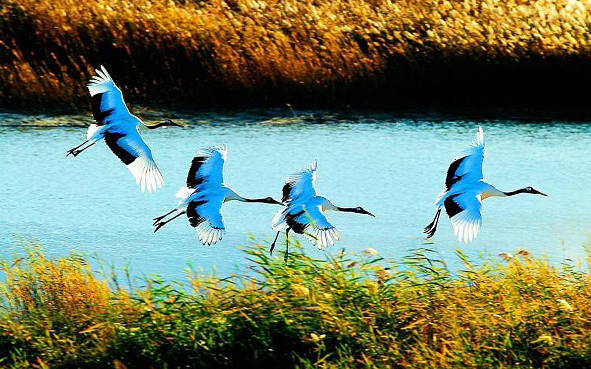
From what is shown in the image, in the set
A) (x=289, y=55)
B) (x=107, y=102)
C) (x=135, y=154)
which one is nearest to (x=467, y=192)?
(x=135, y=154)

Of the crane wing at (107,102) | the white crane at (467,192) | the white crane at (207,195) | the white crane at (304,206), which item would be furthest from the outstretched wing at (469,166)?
the crane wing at (107,102)

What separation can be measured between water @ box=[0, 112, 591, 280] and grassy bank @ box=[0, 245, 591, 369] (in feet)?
3.58

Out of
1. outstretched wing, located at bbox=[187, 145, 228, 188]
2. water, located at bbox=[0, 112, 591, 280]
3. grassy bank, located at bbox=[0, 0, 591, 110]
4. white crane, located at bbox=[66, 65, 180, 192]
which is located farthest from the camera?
grassy bank, located at bbox=[0, 0, 591, 110]

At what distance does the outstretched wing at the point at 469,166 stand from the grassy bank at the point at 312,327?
515 mm

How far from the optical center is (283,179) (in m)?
7.90

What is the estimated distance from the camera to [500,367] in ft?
14.4

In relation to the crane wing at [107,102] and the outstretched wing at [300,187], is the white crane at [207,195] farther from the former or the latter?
the crane wing at [107,102]

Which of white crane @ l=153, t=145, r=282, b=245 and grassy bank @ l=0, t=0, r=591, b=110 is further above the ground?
white crane @ l=153, t=145, r=282, b=245

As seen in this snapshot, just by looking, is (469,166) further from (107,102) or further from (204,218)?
(107,102)

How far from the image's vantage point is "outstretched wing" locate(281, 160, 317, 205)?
14.4 ft

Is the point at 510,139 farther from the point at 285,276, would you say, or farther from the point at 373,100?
the point at 285,276

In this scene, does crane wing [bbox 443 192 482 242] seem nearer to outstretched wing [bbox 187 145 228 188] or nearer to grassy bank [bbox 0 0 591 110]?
outstretched wing [bbox 187 145 228 188]

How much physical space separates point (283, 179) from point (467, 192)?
347 centimetres

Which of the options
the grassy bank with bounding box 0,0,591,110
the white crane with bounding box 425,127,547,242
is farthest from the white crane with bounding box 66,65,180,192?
the grassy bank with bounding box 0,0,591,110
